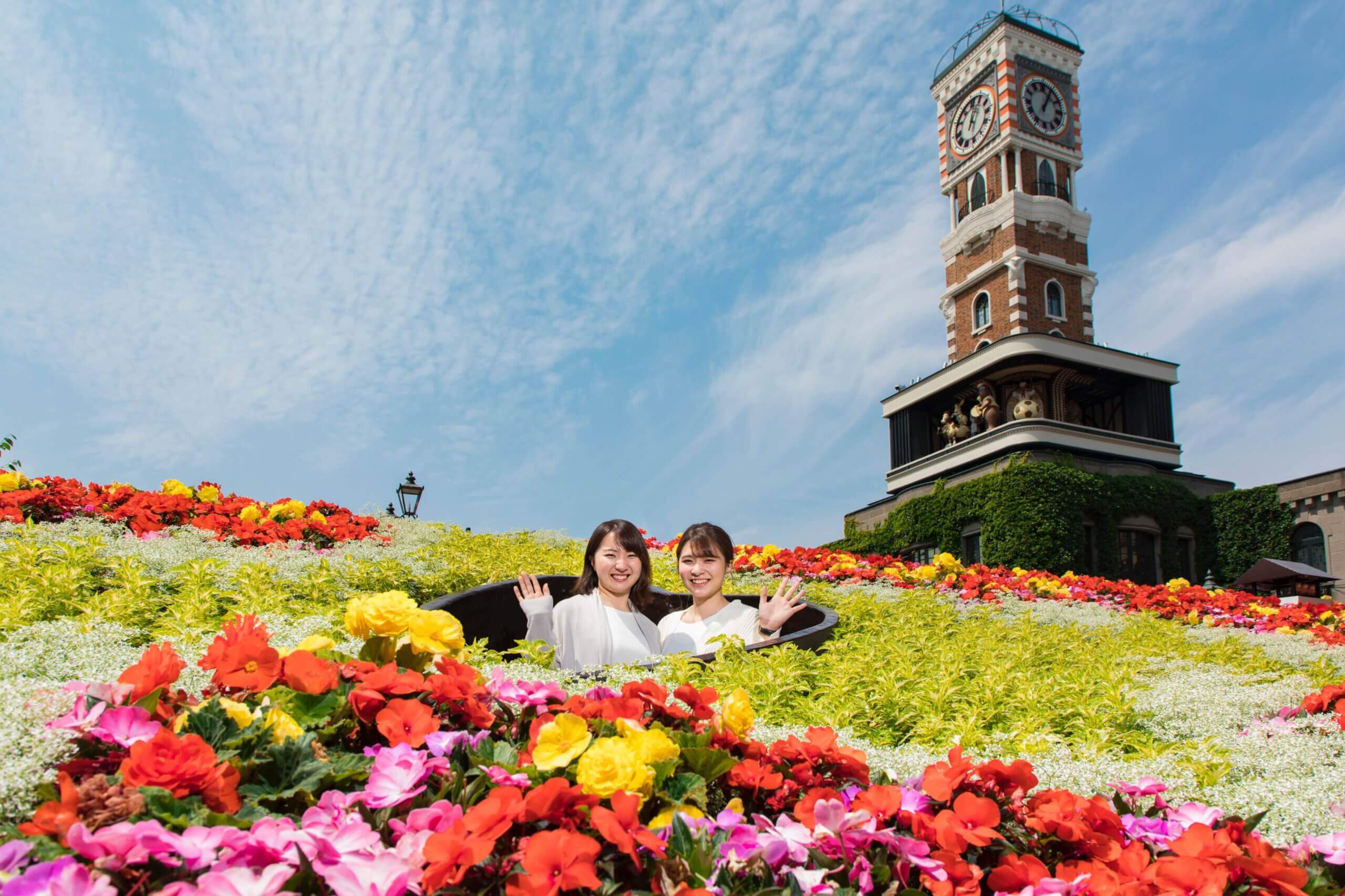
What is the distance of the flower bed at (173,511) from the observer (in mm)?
7695

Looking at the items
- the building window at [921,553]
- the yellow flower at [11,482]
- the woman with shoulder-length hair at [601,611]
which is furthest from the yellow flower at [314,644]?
the building window at [921,553]

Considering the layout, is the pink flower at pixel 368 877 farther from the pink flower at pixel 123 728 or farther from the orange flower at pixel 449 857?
the pink flower at pixel 123 728

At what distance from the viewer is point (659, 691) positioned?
2258 mm

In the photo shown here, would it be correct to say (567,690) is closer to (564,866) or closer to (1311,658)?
(564,866)

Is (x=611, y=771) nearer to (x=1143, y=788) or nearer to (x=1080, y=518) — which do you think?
(x=1143, y=788)

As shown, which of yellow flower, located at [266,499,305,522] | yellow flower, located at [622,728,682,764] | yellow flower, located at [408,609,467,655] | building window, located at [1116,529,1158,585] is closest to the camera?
yellow flower, located at [622,728,682,764]

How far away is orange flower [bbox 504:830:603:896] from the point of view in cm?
143

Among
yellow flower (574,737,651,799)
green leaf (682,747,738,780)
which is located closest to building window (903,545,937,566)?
green leaf (682,747,738,780)

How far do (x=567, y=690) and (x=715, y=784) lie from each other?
1279 millimetres

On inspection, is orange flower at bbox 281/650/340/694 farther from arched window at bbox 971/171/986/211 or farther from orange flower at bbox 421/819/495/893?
arched window at bbox 971/171/986/211

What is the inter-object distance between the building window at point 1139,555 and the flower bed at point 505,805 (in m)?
25.6

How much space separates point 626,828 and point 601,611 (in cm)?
341

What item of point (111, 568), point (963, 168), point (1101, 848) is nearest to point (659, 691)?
point (1101, 848)

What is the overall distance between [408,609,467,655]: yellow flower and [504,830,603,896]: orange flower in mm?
875
